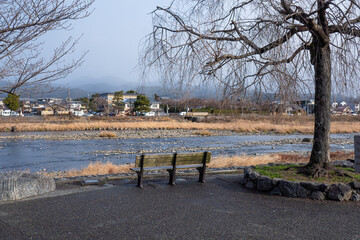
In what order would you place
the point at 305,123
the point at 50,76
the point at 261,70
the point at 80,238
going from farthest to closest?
the point at 305,123 → the point at 261,70 → the point at 50,76 → the point at 80,238

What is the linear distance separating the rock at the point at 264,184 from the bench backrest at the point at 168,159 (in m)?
1.44

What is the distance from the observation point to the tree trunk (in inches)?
311

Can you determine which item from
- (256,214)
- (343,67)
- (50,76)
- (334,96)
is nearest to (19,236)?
(50,76)

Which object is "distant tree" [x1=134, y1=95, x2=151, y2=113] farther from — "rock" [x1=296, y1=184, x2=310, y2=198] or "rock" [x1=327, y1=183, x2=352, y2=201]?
"rock" [x1=327, y1=183, x2=352, y2=201]

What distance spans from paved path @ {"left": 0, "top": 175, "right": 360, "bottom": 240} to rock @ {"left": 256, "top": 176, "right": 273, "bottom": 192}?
24cm

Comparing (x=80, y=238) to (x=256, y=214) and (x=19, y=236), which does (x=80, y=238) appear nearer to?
(x=19, y=236)

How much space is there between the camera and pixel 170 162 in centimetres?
824

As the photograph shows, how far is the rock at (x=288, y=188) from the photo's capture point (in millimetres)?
7243

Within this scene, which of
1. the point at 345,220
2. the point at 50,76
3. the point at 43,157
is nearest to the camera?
the point at 345,220

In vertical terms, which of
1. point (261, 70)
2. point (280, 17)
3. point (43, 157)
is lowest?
point (43, 157)

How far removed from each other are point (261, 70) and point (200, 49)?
1347mm

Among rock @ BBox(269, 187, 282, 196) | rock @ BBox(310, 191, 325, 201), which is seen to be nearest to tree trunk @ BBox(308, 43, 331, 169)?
rock @ BBox(310, 191, 325, 201)

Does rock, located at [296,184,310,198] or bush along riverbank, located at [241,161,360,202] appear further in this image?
rock, located at [296,184,310,198]

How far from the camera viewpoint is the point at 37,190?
7035 millimetres
